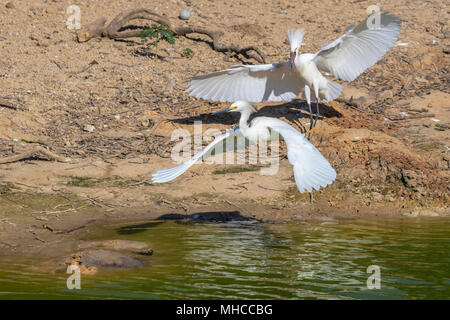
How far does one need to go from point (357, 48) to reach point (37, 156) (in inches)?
168

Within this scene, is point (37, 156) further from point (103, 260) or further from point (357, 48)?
point (357, 48)

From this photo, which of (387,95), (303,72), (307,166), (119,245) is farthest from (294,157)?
(387,95)

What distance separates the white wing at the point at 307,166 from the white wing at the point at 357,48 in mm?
2331

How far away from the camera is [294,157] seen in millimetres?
5395

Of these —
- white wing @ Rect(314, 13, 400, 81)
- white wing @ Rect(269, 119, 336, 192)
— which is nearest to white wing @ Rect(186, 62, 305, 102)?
white wing @ Rect(314, 13, 400, 81)

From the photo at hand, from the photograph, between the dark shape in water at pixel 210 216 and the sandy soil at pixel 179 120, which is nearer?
the dark shape in water at pixel 210 216

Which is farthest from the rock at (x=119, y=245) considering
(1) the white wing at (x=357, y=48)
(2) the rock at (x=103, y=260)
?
(1) the white wing at (x=357, y=48)

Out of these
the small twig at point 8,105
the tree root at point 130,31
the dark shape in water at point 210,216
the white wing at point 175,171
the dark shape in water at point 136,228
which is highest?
the tree root at point 130,31

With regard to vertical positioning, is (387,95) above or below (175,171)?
above

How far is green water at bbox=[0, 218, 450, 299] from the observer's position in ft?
15.8

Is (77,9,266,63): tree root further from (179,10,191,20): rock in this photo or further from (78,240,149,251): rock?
(78,240,149,251): rock

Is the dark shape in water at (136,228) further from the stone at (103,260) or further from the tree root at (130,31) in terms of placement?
the tree root at (130,31)

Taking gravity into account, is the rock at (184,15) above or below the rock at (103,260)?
above

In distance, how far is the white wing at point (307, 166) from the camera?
16.8 feet
